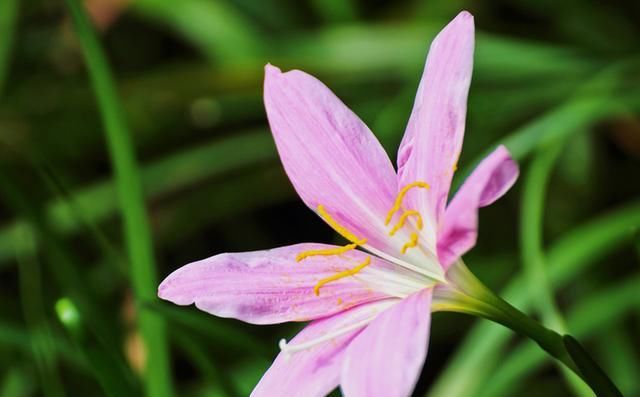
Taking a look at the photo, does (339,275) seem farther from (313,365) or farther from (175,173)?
(175,173)

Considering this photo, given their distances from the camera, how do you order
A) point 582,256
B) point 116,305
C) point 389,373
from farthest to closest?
point 116,305
point 582,256
point 389,373

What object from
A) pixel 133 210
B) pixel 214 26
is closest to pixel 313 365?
pixel 133 210

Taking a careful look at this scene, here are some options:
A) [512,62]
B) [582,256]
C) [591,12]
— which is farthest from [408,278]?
A: [591,12]

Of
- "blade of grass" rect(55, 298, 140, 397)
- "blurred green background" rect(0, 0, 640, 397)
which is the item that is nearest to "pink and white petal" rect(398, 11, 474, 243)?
"blade of grass" rect(55, 298, 140, 397)

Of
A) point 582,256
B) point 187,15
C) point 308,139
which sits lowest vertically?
point 582,256

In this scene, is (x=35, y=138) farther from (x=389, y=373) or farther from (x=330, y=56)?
(x=389, y=373)

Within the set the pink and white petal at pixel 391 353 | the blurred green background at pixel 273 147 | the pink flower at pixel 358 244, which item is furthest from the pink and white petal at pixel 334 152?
the blurred green background at pixel 273 147
